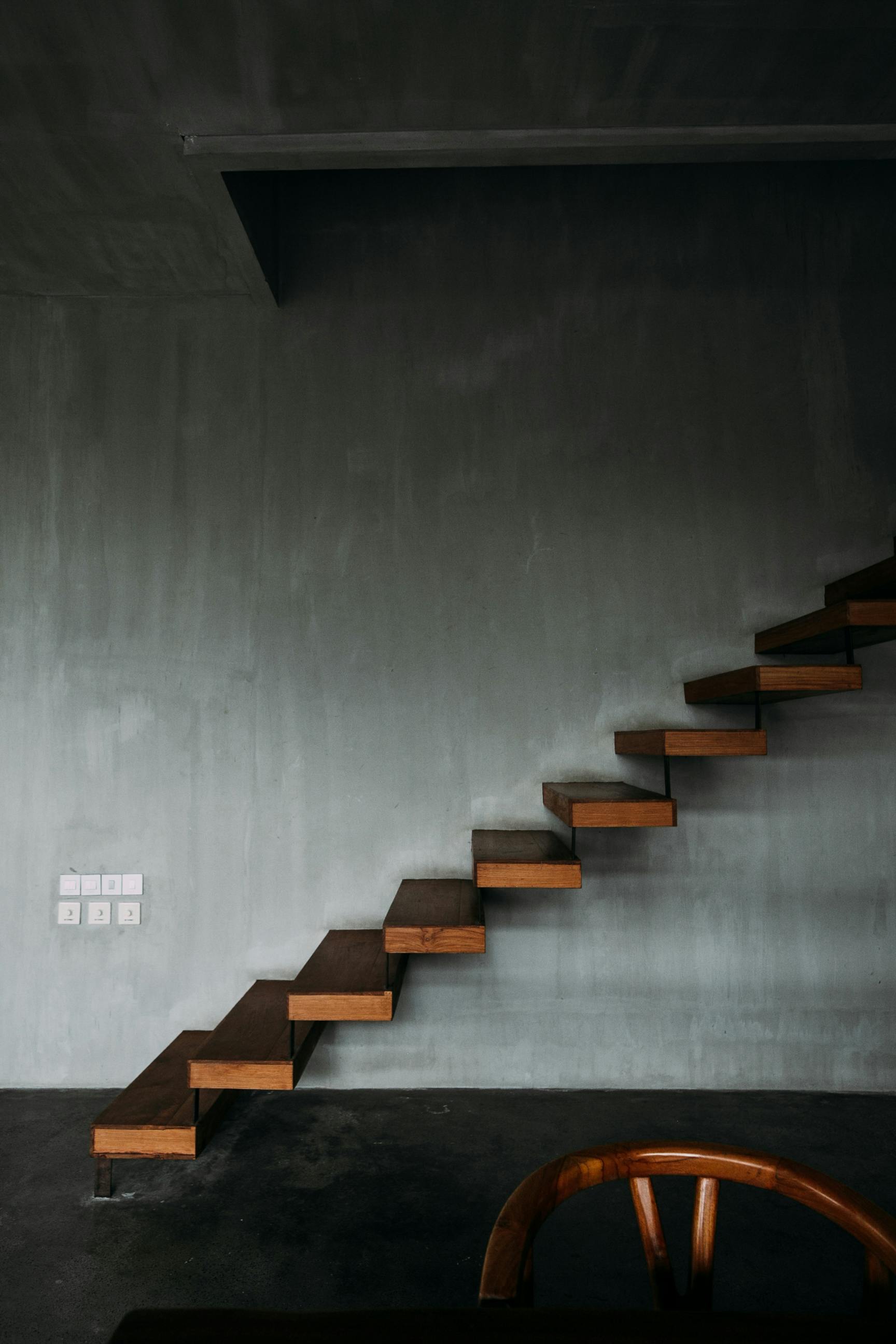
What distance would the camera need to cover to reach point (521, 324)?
2.73 metres

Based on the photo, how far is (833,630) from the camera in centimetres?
195

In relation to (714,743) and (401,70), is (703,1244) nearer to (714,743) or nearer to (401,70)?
(714,743)

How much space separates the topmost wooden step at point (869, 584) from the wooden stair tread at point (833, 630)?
45 mm

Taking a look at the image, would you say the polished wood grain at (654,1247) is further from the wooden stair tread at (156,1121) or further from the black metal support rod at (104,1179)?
the black metal support rod at (104,1179)

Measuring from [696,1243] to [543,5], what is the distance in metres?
2.12

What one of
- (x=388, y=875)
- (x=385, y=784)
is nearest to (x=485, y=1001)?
(x=388, y=875)

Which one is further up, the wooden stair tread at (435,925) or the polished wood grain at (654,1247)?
the wooden stair tread at (435,925)

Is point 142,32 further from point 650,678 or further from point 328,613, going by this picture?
point 650,678

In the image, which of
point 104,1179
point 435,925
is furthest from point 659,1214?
point 104,1179

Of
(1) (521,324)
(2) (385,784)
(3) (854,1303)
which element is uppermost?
(1) (521,324)

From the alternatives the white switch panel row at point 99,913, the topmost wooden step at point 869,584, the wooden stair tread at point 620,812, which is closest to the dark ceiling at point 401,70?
the topmost wooden step at point 869,584

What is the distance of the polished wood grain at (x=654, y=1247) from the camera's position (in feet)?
2.93

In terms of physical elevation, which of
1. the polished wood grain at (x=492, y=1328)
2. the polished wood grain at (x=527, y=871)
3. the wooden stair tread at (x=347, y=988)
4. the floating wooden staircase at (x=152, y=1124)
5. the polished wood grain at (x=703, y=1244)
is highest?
the polished wood grain at (x=527, y=871)

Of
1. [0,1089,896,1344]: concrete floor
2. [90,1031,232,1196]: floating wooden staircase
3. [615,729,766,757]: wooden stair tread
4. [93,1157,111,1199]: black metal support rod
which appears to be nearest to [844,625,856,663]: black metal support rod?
[615,729,766,757]: wooden stair tread
